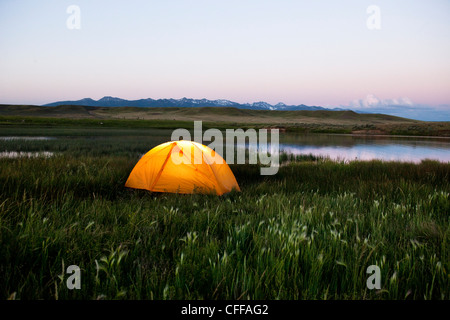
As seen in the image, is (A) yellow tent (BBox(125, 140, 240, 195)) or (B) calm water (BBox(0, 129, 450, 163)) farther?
(B) calm water (BBox(0, 129, 450, 163))

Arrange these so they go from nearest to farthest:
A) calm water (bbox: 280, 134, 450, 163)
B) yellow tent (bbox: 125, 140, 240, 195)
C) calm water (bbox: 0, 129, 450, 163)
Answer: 1. yellow tent (bbox: 125, 140, 240, 195)
2. calm water (bbox: 0, 129, 450, 163)
3. calm water (bbox: 280, 134, 450, 163)

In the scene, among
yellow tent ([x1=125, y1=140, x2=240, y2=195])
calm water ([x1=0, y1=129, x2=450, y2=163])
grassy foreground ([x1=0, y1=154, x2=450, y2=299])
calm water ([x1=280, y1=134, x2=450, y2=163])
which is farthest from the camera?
calm water ([x1=280, y1=134, x2=450, y2=163])

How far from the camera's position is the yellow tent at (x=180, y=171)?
8078 mm

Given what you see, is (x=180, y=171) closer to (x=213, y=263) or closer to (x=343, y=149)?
(x=213, y=263)

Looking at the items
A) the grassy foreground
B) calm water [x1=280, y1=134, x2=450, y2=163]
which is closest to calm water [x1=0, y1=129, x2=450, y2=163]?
calm water [x1=280, y1=134, x2=450, y2=163]

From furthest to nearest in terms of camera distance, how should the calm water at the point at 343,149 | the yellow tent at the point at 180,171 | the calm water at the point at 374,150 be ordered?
the calm water at the point at 374,150 → the calm water at the point at 343,149 → the yellow tent at the point at 180,171

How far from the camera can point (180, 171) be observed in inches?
324

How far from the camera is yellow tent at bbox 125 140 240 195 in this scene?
8078mm

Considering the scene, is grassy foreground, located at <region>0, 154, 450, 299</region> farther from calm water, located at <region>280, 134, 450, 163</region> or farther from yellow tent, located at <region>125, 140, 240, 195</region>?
calm water, located at <region>280, 134, 450, 163</region>

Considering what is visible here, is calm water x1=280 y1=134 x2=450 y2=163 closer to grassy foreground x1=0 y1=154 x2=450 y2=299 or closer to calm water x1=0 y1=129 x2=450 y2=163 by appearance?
calm water x1=0 y1=129 x2=450 y2=163

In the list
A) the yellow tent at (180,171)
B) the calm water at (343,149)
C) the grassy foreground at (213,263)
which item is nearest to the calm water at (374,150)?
the calm water at (343,149)

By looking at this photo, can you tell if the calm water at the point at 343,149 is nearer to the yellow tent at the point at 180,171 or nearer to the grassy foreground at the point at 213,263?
the yellow tent at the point at 180,171
